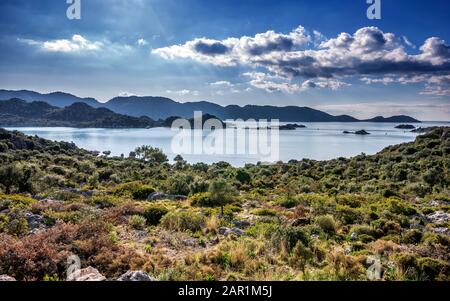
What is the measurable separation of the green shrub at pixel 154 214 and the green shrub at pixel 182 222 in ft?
3.41

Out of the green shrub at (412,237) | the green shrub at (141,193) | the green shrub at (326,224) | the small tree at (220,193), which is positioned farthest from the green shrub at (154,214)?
the green shrub at (412,237)

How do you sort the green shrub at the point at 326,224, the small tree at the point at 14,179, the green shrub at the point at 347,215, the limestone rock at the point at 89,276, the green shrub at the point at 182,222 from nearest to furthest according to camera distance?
the limestone rock at the point at 89,276 < the green shrub at the point at 182,222 < the green shrub at the point at 326,224 < the green shrub at the point at 347,215 < the small tree at the point at 14,179

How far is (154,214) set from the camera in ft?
56.3

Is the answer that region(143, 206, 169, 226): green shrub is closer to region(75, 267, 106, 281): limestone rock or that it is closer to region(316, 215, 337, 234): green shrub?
region(75, 267, 106, 281): limestone rock

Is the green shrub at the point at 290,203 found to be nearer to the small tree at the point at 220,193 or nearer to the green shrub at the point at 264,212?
the green shrub at the point at 264,212

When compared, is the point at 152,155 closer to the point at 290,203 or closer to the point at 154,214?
the point at 290,203

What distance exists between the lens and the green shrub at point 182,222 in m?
15.1

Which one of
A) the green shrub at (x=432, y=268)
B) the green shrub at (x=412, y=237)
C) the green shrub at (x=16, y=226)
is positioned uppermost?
the green shrub at (x=16, y=226)

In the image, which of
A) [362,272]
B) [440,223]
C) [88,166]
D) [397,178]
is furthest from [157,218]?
[88,166]

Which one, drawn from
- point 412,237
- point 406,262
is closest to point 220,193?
point 412,237

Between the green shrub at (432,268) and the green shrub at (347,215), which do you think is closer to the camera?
the green shrub at (432,268)

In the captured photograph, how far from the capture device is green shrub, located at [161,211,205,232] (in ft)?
49.4
